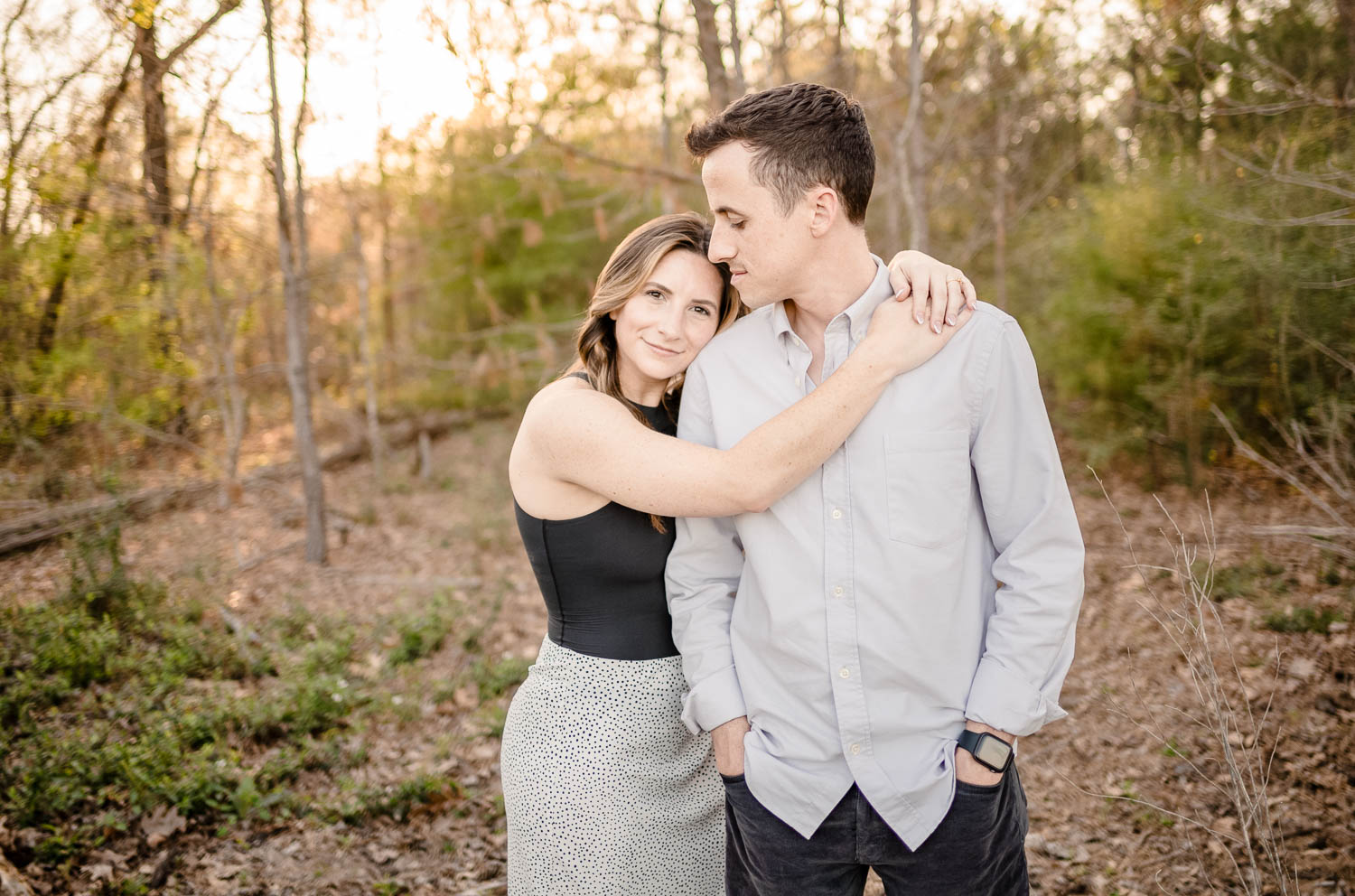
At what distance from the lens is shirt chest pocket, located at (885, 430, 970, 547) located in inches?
70.1

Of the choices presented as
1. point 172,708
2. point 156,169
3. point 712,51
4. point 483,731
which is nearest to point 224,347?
point 156,169

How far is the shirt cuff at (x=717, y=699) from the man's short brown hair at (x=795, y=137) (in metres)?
1.10

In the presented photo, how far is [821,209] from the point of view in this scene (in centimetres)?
194

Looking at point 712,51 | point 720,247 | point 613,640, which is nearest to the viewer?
point 720,247

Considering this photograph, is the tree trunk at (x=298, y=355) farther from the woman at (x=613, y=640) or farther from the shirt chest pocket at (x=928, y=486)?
the shirt chest pocket at (x=928, y=486)

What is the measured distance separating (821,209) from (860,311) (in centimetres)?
25

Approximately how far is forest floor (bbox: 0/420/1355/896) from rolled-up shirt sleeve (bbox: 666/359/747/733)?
3.39 ft

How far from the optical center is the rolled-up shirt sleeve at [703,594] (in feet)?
6.46

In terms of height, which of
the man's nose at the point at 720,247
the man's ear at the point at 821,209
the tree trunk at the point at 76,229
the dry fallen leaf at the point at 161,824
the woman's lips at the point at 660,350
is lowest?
the dry fallen leaf at the point at 161,824

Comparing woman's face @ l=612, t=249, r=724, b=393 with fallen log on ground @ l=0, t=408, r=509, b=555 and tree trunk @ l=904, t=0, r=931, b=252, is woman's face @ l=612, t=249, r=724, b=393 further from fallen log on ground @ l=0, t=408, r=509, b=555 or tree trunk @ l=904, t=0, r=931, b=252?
fallen log on ground @ l=0, t=408, r=509, b=555

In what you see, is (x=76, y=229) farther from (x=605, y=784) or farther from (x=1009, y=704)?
(x=1009, y=704)

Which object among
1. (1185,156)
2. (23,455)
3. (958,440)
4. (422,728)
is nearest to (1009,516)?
(958,440)

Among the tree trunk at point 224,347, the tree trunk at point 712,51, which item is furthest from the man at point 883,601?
the tree trunk at point 224,347

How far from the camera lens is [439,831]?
3.67 m
